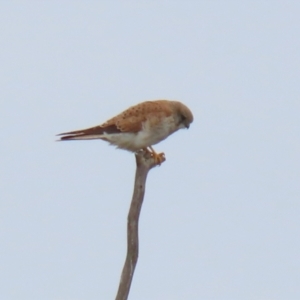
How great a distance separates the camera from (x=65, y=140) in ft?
34.7

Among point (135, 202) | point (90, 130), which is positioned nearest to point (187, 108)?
point (90, 130)

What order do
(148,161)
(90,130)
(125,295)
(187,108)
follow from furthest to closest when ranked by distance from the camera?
(187,108), (90,130), (148,161), (125,295)

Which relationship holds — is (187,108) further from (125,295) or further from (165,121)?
(125,295)

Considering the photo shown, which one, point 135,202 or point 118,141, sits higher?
point 118,141

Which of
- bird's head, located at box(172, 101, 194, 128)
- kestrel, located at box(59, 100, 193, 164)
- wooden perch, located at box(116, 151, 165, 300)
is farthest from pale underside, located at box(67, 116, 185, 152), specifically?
wooden perch, located at box(116, 151, 165, 300)

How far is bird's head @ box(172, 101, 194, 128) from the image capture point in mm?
11688

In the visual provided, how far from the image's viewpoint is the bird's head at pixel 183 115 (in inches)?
460

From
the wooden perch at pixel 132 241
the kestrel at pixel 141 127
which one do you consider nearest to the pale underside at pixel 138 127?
the kestrel at pixel 141 127

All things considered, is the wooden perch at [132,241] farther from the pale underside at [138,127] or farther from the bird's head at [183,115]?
the bird's head at [183,115]

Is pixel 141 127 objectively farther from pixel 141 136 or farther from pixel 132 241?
pixel 132 241

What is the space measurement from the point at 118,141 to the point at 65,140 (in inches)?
29.0

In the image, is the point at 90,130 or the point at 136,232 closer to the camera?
the point at 136,232

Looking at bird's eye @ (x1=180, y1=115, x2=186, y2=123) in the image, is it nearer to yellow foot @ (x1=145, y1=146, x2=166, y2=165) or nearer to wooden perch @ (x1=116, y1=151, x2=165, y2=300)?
yellow foot @ (x1=145, y1=146, x2=166, y2=165)

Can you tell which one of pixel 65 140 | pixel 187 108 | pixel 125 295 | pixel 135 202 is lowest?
pixel 125 295
